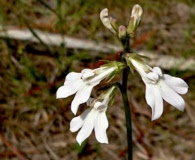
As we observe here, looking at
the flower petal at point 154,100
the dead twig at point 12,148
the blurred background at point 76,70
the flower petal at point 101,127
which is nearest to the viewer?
the flower petal at point 154,100

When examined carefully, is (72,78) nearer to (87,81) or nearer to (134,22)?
(87,81)

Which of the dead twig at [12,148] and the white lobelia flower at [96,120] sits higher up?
the white lobelia flower at [96,120]

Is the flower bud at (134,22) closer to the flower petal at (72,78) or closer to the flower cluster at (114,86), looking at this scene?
the flower cluster at (114,86)

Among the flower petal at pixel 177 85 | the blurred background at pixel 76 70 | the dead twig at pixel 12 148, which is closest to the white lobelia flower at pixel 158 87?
the flower petal at pixel 177 85

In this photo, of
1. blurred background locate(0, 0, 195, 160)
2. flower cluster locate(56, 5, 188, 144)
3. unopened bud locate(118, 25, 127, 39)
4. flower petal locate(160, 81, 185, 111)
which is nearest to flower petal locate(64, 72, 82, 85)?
flower cluster locate(56, 5, 188, 144)

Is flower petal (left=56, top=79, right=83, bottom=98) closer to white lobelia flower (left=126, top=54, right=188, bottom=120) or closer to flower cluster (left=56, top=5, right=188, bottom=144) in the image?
flower cluster (left=56, top=5, right=188, bottom=144)

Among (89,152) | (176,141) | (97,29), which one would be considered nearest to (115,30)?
(89,152)

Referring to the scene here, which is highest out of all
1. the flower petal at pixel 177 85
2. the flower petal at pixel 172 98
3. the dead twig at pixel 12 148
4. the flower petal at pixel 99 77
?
the flower petal at pixel 99 77

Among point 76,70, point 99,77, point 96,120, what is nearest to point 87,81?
point 99,77
